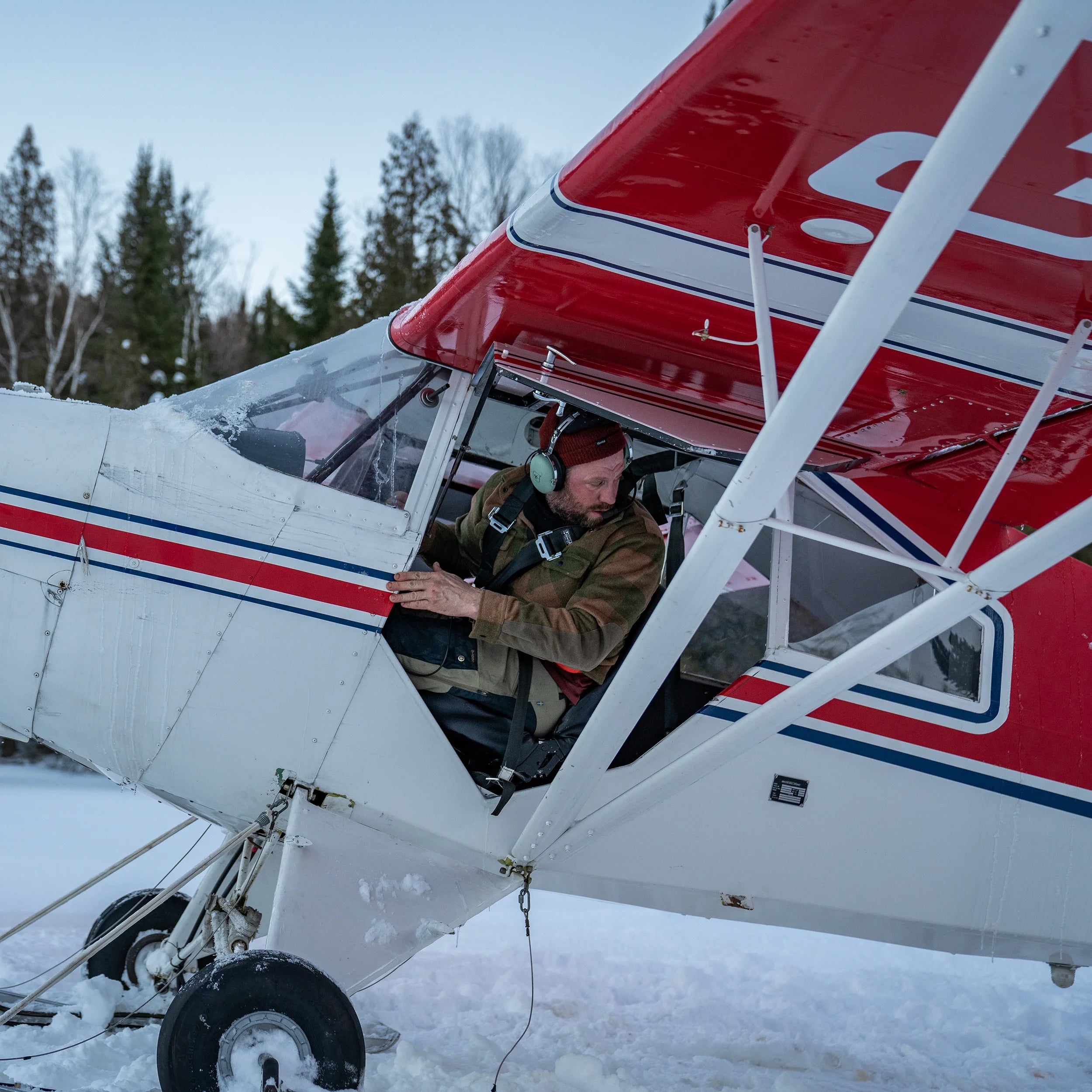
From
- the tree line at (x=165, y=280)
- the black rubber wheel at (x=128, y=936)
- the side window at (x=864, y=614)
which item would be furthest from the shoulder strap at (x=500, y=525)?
the tree line at (x=165, y=280)

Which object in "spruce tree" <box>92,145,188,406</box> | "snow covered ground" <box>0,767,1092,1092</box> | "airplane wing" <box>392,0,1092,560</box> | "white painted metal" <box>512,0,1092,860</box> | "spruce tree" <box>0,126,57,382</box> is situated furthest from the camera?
"spruce tree" <box>92,145,188,406</box>

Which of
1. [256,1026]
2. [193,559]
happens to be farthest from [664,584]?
[256,1026]

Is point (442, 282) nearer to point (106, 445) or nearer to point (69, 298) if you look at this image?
point (106, 445)

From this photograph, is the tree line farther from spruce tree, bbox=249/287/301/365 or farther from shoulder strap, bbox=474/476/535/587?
shoulder strap, bbox=474/476/535/587

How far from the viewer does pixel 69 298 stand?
19.0 metres

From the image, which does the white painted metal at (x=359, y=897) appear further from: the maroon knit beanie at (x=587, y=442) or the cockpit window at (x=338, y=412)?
the maroon knit beanie at (x=587, y=442)

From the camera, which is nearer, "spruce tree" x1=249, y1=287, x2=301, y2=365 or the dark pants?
the dark pants

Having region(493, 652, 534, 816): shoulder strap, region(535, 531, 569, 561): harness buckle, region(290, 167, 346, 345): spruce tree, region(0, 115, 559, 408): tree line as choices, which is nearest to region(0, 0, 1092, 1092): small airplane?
region(493, 652, 534, 816): shoulder strap

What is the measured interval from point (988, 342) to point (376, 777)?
2098 millimetres

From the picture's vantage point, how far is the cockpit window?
8.98ft

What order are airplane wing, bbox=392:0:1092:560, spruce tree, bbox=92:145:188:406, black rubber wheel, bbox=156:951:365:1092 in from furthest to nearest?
spruce tree, bbox=92:145:188:406
black rubber wheel, bbox=156:951:365:1092
airplane wing, bbox=392:0:1092:560

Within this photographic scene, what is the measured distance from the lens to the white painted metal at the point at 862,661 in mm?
1956

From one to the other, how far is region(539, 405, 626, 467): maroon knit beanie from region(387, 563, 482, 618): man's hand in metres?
0.50

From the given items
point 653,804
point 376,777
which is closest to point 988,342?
point 653,804
